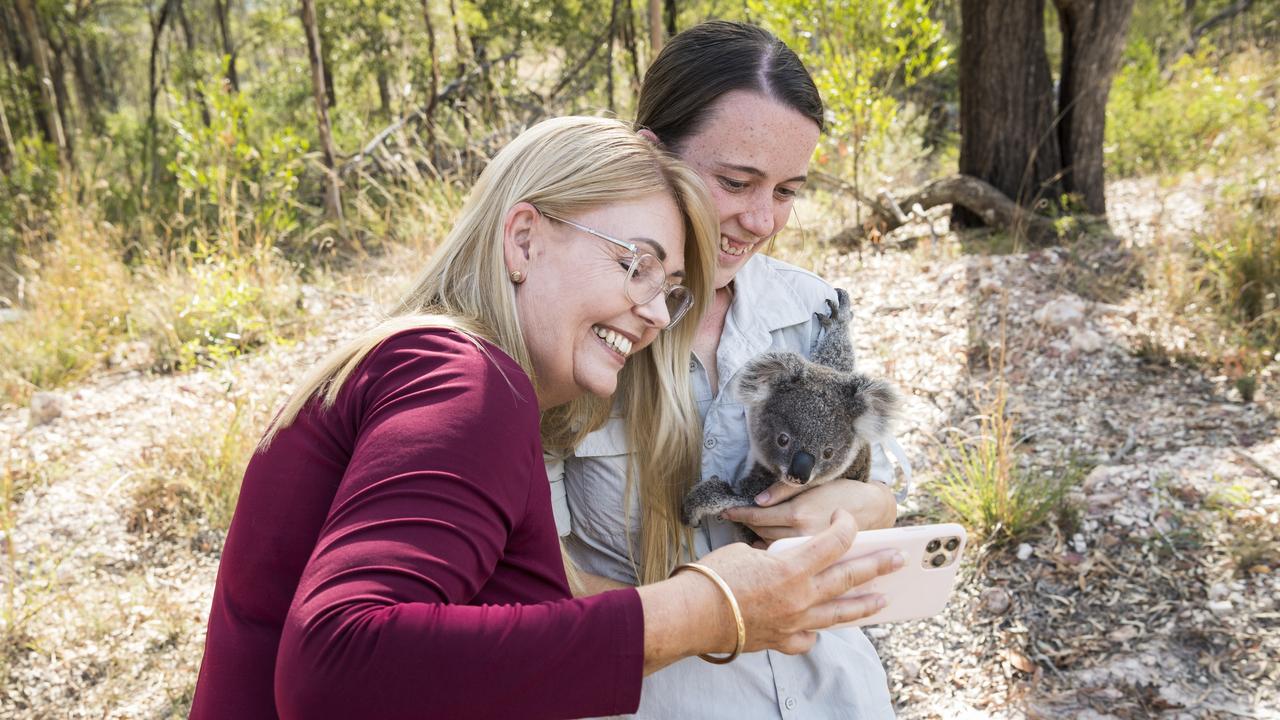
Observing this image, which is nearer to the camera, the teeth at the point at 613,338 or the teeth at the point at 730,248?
the teeth at the point at 613,338

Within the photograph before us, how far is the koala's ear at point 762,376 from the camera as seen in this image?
5.98 feet

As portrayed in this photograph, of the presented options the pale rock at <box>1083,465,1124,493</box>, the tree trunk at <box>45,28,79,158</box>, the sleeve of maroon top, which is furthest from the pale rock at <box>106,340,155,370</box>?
the tree trunk at <box>45,28,79,158</box>

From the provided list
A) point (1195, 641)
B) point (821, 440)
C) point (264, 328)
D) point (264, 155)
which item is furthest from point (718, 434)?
point (264, 155)

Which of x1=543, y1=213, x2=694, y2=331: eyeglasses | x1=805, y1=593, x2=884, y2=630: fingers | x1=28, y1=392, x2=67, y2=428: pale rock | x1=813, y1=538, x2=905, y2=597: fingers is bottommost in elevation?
x1=28, y1=392, x2=67, y2=428: pale rock

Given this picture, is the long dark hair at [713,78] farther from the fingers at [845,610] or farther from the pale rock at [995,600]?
the pale rock at [995,600]

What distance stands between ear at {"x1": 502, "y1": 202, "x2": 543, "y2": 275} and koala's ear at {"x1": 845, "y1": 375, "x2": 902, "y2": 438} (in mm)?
842

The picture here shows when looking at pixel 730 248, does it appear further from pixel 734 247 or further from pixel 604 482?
pixel 604 482

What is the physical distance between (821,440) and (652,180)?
0.69 m

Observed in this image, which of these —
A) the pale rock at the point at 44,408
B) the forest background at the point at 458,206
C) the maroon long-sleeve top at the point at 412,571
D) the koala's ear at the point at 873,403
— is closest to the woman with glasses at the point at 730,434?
the koala's ear at the point at 873,403

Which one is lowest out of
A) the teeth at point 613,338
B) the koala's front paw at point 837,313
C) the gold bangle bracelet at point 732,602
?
the gold bangle bracelet at point 732,602

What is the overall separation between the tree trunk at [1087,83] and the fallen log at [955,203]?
0.39m

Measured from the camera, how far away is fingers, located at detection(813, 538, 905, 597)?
4.12ft

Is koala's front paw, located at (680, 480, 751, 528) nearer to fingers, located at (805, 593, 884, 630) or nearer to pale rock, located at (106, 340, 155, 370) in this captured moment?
fingers, located at (805, 593, 884, 630)

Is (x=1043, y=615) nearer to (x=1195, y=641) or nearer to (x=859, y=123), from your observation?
(x=1195, y=641)
